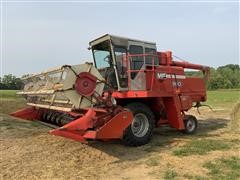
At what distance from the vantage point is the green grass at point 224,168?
20.4ft

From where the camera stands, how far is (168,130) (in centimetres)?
1166

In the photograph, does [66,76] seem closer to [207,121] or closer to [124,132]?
[124,132]

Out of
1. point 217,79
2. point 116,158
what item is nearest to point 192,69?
point 116,158

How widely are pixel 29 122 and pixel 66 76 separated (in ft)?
17.8

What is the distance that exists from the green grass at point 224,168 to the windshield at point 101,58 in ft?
14.5

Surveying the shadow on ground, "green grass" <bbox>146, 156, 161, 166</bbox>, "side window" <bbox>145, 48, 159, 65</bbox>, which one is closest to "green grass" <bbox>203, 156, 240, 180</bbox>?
"green grass" <bbox>146, 156, 161, 166</bbox>

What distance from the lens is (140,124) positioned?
9.30 m

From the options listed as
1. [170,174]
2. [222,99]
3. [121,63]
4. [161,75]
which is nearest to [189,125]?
[161,75]

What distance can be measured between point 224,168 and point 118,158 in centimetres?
227

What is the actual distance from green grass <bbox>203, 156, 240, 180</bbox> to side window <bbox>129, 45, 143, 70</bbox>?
3647 mm

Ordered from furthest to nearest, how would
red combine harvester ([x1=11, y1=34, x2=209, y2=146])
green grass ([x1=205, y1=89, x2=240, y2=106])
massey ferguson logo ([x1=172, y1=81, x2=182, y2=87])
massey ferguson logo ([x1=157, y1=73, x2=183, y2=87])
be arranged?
green grass ([x1=205, y1=89, x2=240, y2=106]), massey ferguson logo ([x1=172, y1=81, x2=182, y2=87]), massey ferguson logo ([x1=157, y1=73, x2=183, y2=87]), red combine harvester ([x1=11, y1=34, x2=209, y2=146])

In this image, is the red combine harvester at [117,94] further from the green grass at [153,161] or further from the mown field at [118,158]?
the green grass at [153,161]

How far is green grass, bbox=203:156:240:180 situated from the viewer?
621 cm

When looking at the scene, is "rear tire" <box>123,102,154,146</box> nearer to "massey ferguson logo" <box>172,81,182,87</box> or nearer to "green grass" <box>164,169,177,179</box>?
"massey ferguson logo" <box>172,81,182,87</box>
